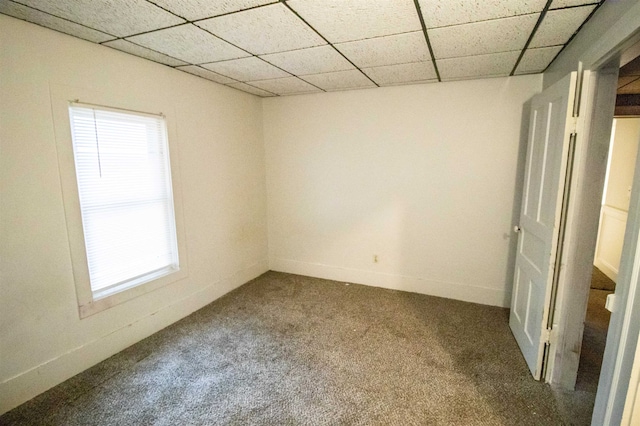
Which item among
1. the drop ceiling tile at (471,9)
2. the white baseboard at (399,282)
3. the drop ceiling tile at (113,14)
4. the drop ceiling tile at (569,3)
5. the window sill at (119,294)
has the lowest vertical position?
the white baseboard at (399,282)

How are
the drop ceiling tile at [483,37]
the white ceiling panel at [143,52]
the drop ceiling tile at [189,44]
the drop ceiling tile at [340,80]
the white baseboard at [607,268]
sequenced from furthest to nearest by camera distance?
1. the white baseboard at [607,268]
2. the drop ceiling tile at [340,80]
3. the white ceiling panel at [143,52]
4. the drop ceiling tile at [189,44]
5. the drop ceiling tile at [483,37]

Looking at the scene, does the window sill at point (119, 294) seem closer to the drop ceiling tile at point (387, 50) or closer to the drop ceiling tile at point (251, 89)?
the drop ceiling tile at point (251, 89)

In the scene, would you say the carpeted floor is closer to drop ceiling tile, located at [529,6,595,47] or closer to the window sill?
the window sill

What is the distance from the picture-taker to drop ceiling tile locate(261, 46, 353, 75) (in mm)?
2289

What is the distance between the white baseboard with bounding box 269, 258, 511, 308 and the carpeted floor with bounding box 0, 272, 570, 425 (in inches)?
6.3

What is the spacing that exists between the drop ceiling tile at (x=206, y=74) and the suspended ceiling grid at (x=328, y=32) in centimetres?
3

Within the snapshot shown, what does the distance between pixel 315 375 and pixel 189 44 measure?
8.56 ft

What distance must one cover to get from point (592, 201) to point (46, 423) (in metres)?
3.62

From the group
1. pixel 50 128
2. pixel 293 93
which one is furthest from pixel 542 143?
pixel 50 128

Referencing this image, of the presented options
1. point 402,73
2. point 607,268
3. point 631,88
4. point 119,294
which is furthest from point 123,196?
point 607,268

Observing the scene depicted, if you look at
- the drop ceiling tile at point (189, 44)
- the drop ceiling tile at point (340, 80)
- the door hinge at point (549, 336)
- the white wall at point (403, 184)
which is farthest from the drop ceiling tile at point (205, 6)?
the door hinge at point (549, 336)

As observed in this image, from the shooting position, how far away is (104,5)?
63.2 inches

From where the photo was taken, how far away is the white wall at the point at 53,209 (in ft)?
5.96

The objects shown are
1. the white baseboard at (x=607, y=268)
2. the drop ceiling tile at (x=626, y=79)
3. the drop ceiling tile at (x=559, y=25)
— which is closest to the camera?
the drop ceiling tile at (x=559, y=25)
